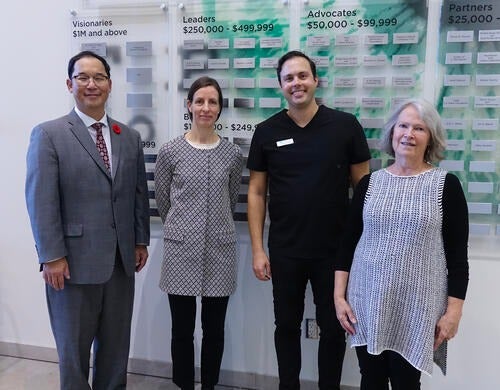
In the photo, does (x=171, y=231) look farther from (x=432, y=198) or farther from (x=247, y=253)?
(x=432, y=198)

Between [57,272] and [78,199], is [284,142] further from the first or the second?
[57,272]

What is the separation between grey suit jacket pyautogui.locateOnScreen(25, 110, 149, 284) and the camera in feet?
5.25

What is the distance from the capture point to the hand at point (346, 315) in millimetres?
1493

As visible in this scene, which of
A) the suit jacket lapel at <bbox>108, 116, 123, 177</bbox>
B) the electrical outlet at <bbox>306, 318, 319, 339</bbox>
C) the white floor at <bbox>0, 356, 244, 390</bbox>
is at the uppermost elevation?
the suit jacket lapel at <bbox>108, 116, 123, 177</bbox>

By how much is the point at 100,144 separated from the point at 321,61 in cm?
106

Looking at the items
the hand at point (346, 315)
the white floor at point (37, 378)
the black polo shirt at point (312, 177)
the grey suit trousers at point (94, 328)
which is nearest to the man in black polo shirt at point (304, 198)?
the black polo shirt at point (312, 177)

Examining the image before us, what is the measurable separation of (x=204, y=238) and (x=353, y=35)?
3.69ft

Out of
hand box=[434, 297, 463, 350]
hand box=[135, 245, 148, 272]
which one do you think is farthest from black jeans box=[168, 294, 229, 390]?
hand box=[434, 297, 463, 350]

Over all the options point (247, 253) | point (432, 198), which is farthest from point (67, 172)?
point (432, 198)

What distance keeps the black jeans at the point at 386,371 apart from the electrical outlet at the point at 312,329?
2.29 feet

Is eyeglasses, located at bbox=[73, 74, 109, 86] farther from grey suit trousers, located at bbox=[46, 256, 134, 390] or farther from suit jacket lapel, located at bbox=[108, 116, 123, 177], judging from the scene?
grey suit trousers, located at bbox=[46, 256, 134, 390]

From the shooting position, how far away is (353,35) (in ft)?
6.63

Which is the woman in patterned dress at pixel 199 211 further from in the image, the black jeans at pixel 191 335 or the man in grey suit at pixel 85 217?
the man in grey suit at pixel 85 217

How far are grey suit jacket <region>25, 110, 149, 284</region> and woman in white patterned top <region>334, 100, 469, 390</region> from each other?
3.00 ft
